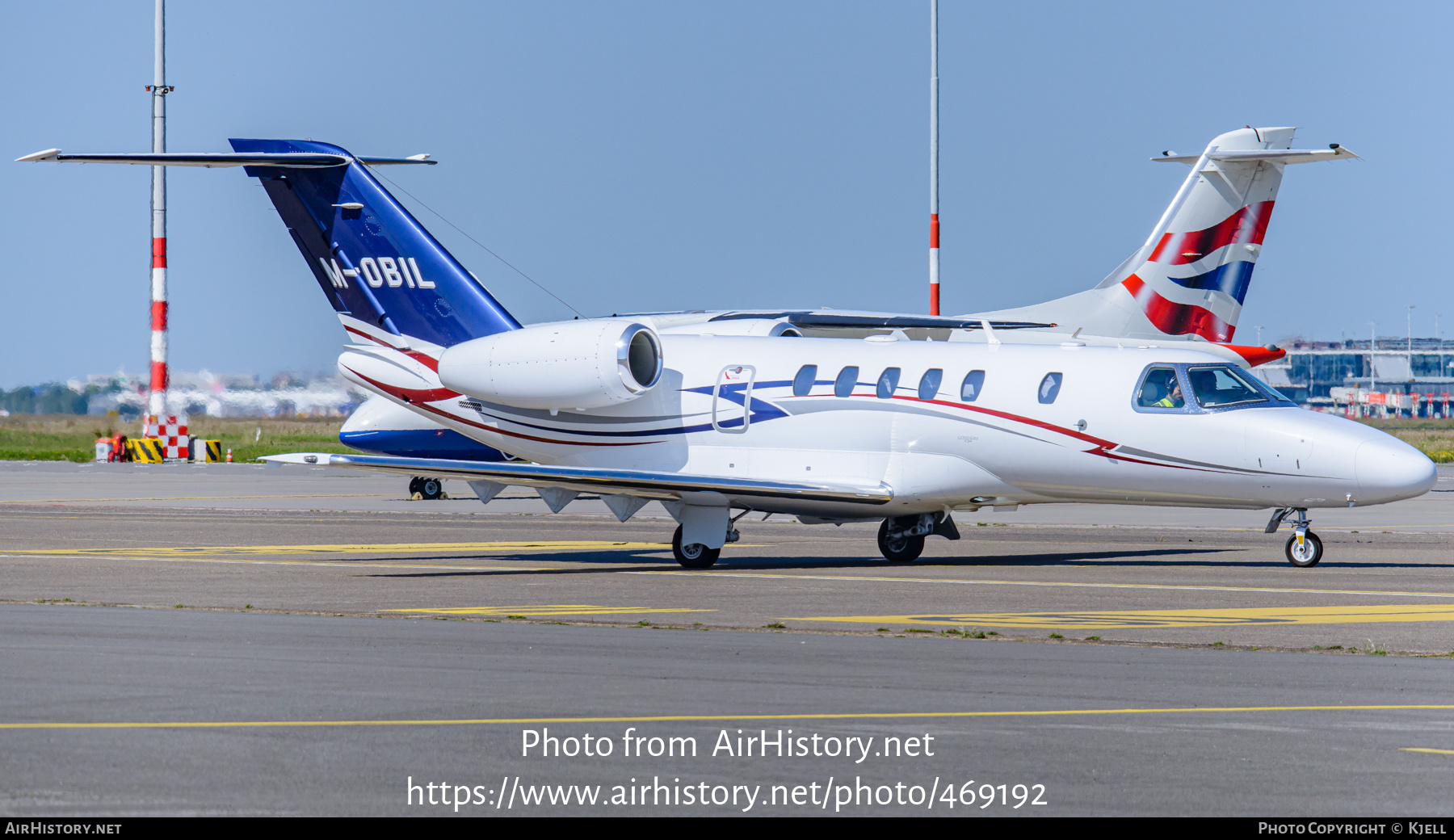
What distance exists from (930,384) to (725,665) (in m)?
10.1

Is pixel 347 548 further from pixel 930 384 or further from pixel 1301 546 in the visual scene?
pixel 1301 546

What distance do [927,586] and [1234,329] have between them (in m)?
16.6

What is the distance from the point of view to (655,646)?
1298cm

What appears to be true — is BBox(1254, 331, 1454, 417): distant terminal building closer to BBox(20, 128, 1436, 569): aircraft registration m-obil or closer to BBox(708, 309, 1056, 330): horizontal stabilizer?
BBox(708, 309, 1056, 330): horizontal stabilizer

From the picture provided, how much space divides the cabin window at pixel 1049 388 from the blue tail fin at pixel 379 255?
8.10 m

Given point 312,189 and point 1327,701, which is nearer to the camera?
point 1327,701

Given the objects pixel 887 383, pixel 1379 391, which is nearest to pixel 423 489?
pixel 887 383

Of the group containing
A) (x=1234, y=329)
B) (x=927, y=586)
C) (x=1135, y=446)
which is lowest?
(x=927, y=586)

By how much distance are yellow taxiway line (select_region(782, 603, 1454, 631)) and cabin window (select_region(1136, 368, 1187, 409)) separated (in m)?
4.56

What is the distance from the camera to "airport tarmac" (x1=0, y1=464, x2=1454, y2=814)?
25.8 ft

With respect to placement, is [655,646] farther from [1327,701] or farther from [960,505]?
[960,505]

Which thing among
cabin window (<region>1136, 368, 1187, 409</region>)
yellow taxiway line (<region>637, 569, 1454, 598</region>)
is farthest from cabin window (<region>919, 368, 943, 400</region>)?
yellow taxiway line (<region>637, 569, 1454, 598</region>)

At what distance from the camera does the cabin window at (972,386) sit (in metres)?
21.0
